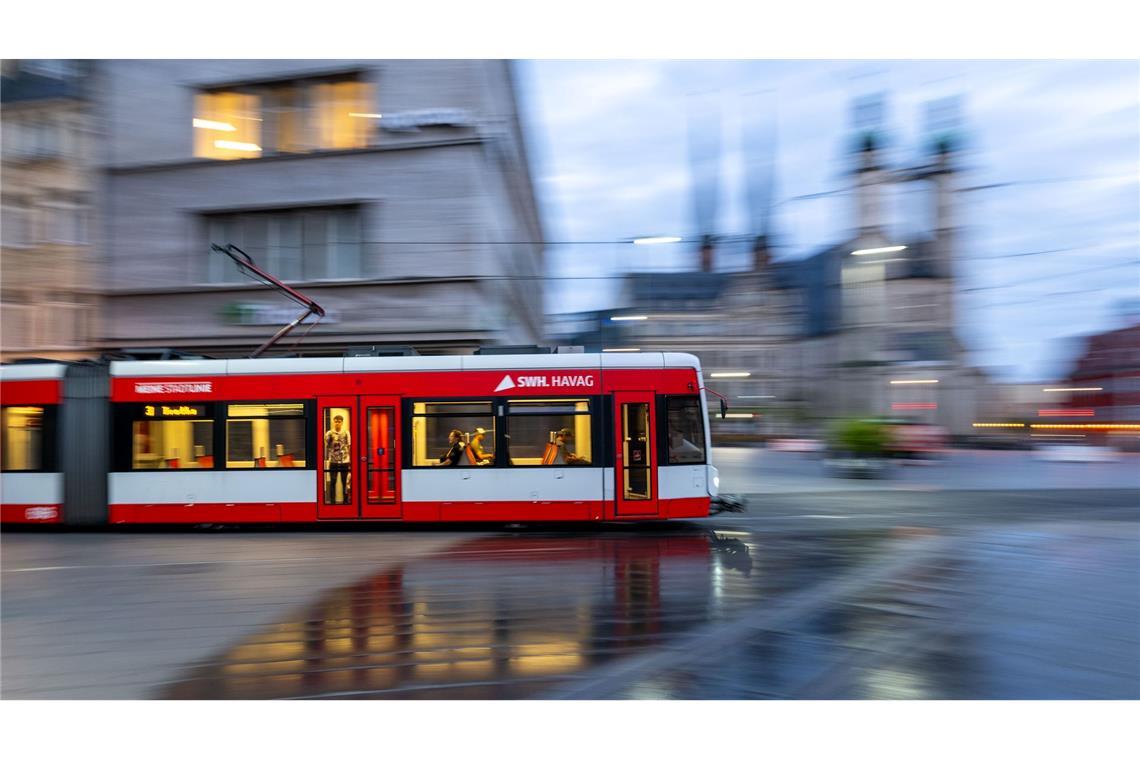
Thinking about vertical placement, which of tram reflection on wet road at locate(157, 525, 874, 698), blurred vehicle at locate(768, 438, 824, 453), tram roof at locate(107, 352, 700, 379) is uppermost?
tram roof at locate(107, 352, 700, 379)

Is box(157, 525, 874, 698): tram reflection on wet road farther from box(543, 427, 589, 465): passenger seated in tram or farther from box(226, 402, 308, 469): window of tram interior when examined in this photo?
box(226, 402, 308, 469): window of tram interior

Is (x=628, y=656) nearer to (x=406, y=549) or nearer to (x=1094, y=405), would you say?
(x=406, y=549)

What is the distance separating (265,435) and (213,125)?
11061 mm

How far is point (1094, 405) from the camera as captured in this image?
1606 inches

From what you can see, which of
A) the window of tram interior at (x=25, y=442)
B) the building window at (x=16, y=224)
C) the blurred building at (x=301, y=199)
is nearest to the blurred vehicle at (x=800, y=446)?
the blurred building at (x=301, y=199)

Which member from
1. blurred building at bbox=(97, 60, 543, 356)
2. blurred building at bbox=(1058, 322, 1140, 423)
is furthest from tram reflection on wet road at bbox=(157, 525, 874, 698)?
blurred building at bbox=(1058, 322, 1140, 423)

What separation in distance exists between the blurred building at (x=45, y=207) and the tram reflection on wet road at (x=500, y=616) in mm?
15705

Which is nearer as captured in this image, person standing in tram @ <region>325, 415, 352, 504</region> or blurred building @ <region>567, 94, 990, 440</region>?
person standing in tram @ <region>325, 415, 352, 504</region>

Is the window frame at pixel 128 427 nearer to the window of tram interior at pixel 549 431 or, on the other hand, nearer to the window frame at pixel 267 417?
the window frame at pixel 267 417

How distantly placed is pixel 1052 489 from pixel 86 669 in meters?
20.7

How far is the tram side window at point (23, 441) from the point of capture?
435 inches

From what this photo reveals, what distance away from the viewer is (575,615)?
245 inches

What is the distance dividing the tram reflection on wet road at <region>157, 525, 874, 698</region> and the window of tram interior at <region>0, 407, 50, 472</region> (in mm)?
7594

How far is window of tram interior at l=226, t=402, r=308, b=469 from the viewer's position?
35.1 ft
